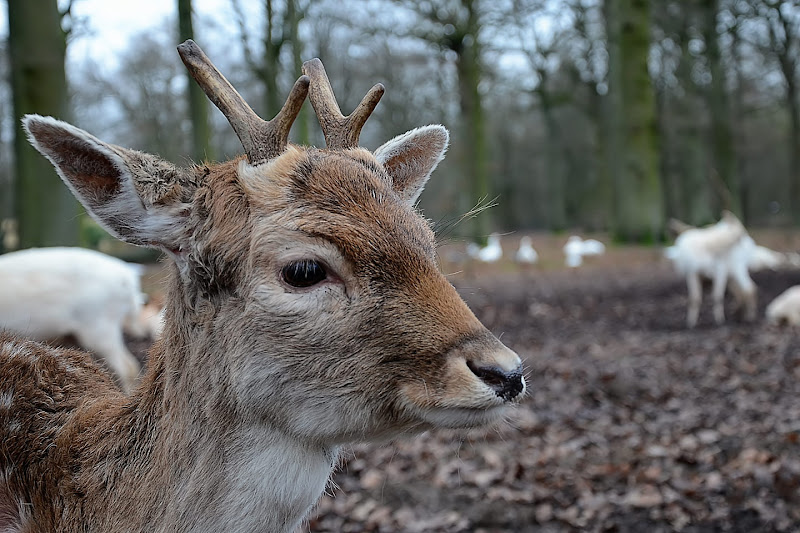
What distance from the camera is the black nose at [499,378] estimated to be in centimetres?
186

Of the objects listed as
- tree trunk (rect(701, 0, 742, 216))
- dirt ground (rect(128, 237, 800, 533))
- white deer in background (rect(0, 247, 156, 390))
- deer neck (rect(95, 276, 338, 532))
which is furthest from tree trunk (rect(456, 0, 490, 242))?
deer neck (rect(95, 276, 338, 532))

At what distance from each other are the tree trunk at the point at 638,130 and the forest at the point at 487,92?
0.11ft

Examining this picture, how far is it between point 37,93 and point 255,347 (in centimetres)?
574

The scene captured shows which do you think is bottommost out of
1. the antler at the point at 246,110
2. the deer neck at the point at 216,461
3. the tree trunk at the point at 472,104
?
the deer neck at the point at 216,461

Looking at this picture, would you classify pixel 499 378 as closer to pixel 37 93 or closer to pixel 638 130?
pixel 37 93

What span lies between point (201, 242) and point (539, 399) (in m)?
5.45

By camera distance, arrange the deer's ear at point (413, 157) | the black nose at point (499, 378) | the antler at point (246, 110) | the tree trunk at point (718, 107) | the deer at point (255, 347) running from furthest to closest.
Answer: the tree trunk at point (718, 107), the deer's ear at point (413, 157), the antler at point (246, 110), the deer at point (255, 347), the black nose at point (499, 378)

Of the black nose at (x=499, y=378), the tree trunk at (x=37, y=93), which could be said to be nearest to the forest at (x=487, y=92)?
the tree trunk at (x=37, y=93)

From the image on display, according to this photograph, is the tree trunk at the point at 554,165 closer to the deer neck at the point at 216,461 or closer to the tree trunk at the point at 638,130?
the tree trunk at the point at 638,130

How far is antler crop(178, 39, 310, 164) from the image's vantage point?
2.29 m

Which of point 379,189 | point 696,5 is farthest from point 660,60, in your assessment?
point 379,189

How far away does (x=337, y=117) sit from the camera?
8.32 feet

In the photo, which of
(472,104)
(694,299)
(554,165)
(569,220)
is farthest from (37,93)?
(569,220)

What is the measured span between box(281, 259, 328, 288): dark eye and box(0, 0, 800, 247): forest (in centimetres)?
547
